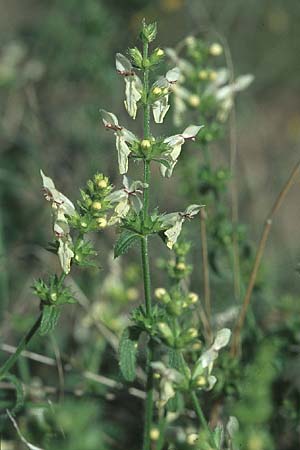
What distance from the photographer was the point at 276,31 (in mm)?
4957

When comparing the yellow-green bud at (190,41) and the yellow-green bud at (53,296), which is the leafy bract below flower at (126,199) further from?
the yellow-green bud at (190,41)

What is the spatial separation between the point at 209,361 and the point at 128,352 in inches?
7.4

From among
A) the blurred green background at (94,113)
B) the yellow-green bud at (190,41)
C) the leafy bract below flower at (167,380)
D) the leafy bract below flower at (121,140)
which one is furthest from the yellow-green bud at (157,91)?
the blurred green background at (94,113)

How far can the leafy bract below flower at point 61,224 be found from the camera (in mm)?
1676

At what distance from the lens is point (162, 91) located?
1665mm

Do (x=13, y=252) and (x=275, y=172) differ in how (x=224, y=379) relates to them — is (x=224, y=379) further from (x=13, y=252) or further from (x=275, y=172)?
(x=275, y=172)

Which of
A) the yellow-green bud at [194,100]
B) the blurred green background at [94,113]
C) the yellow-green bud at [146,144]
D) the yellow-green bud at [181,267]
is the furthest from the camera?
the blurred green background at [94,113]

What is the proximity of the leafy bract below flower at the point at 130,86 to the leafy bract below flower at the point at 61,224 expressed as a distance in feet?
0.77

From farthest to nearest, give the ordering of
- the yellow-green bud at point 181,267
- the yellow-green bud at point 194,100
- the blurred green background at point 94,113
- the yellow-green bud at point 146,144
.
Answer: the blurred green background at point 94,113
the yellow-green bud at point 194,100
the yellow-green bud at point 181,267
the yellow-green bud at point 146,144

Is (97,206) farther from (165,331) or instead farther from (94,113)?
(94,113)

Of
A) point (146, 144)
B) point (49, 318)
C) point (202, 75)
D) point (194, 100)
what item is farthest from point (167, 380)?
point (202, 75)

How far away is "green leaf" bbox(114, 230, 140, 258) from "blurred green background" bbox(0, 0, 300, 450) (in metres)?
0.97

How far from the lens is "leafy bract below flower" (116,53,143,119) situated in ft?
A: 5.49

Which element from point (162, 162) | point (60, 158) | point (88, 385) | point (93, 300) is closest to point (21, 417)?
point (88, 385)
